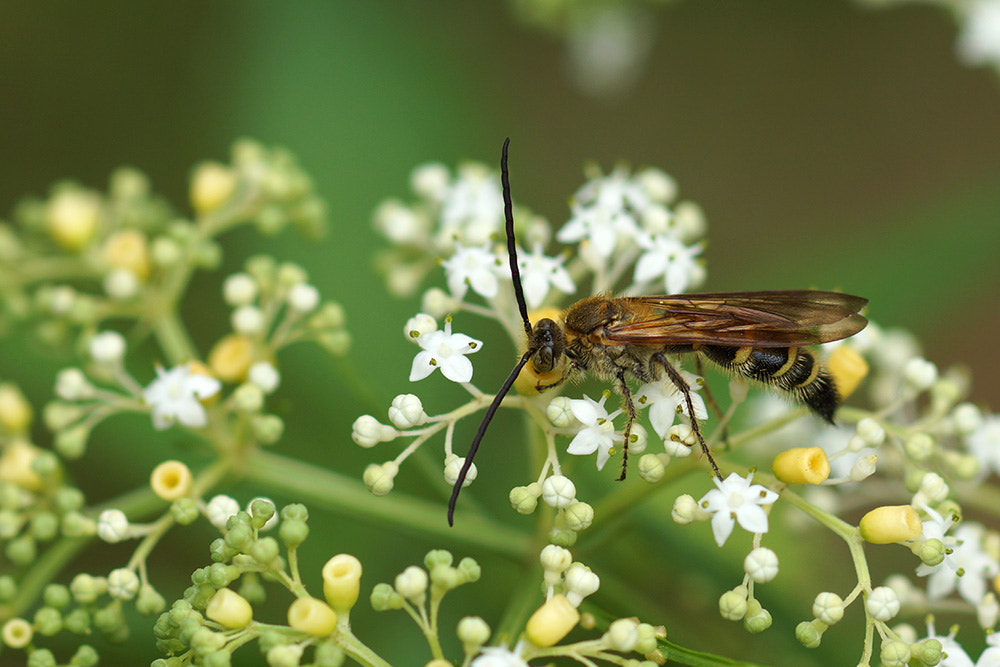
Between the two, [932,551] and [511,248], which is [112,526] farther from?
[932,551]

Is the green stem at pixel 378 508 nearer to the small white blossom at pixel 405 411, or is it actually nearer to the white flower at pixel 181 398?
the white flower at pixel 181 398

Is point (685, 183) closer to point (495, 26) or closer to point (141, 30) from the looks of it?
point (495, 26)

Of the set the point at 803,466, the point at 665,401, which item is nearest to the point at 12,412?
the point at 665,401

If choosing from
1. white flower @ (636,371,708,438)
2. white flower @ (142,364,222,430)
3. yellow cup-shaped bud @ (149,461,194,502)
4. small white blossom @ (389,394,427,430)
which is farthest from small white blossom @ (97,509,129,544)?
white flower @ (636,371,708,438)

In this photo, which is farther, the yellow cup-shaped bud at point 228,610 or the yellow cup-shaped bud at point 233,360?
the yellow cup-shaped bud at point 233,360

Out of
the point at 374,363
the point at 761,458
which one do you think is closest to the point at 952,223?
the point at 761,458

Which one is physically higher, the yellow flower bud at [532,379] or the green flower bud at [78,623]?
the yellow flower bud at [532,379]

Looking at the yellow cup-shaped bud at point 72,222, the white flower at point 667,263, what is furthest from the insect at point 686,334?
the yellow cup-shaped bud at point 72,222
